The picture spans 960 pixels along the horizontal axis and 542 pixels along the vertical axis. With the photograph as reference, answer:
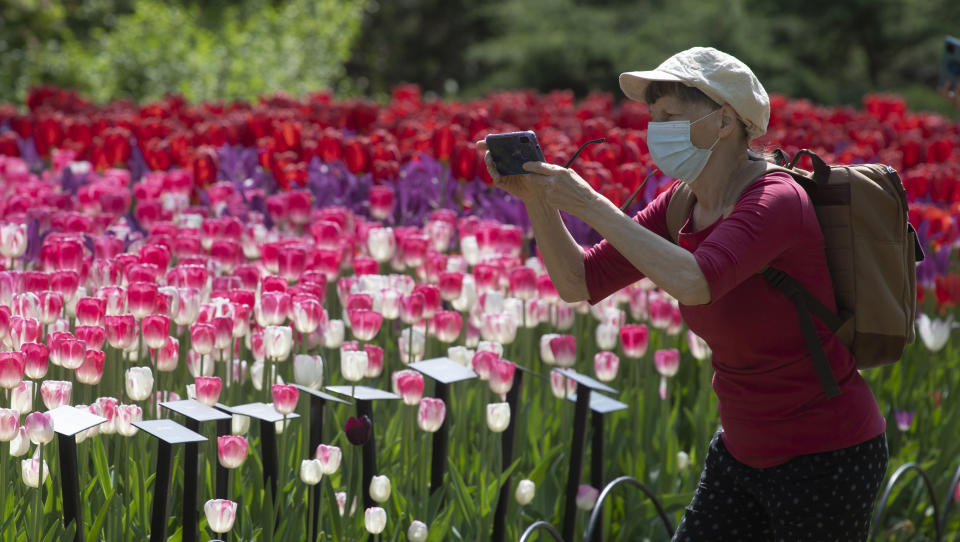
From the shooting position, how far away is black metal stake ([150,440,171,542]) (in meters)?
2.52

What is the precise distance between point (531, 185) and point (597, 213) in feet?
0.55

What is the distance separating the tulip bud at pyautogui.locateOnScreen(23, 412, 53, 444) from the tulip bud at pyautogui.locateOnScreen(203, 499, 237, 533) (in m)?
0.35

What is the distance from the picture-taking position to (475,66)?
22500mm

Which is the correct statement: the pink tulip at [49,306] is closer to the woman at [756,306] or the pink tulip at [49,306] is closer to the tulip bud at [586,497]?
the woman at [756,306]

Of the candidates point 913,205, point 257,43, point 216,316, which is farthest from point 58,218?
point 257,43

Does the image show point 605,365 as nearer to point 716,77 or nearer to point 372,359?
point 372,359

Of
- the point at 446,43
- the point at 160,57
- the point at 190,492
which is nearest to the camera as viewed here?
the point at 190,492

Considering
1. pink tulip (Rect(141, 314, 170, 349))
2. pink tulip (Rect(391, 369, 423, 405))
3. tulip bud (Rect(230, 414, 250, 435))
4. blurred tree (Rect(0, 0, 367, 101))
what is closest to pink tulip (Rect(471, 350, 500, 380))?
pink tulip (Rect(391, 369, 423, 405))

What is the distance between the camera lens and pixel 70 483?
259 cm

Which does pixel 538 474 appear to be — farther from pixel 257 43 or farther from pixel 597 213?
pixel 257 43

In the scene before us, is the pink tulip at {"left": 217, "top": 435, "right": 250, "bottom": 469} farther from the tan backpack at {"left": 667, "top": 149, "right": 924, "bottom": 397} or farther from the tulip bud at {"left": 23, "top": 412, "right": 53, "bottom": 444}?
the tan backpack at {"left": 667, "top": 149, "right": 924, "bottom": 397}

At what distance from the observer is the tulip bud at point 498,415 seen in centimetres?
321

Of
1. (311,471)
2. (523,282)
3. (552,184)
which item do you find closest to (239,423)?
(311,471)

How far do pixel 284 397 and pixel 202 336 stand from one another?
1.36 feet
